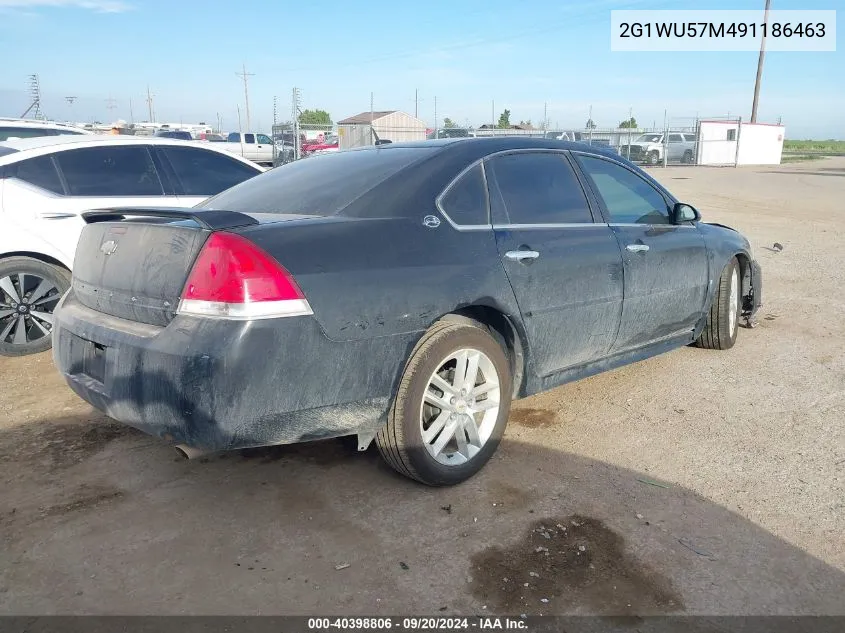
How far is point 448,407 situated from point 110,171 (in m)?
3.89

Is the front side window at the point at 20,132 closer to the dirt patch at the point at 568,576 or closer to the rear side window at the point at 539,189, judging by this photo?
the rear side window at the point at 539,189

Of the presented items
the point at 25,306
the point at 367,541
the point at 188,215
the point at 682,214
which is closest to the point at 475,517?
the point at 367,541

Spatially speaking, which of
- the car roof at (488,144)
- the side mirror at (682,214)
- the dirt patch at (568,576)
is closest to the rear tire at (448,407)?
the dirt patch at (568,576)

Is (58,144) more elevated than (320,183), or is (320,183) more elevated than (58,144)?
(58,144)

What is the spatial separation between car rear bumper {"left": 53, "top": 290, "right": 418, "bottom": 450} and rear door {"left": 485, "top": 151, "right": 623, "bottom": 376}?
0.83m

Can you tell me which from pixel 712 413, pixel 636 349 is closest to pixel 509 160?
pixel 636 349

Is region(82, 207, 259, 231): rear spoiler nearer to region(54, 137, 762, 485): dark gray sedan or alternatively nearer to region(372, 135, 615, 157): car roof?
region(54, 137, 762, 485): dark gray sedan

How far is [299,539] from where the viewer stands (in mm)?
2814

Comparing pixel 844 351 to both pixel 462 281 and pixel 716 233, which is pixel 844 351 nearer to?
pixel 716 233

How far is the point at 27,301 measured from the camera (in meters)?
5.23

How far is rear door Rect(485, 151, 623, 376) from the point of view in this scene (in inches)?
136

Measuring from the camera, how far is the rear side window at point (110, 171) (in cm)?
544

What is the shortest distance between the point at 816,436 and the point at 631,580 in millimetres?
1877

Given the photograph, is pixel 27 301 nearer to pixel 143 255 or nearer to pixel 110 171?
pixel 110 171
